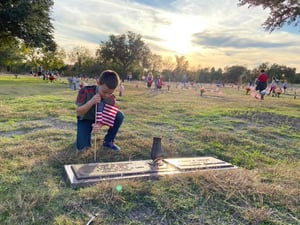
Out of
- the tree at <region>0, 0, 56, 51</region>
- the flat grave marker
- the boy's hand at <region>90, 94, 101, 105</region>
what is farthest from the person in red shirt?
the tree at <region>0, 0, 56, 51</region>

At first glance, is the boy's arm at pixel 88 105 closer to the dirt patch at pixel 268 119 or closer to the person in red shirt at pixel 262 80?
the dirt patch at pixel 268 119

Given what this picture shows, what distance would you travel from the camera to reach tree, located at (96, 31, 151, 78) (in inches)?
2060

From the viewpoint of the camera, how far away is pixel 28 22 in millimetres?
17797

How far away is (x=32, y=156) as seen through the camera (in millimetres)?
3111

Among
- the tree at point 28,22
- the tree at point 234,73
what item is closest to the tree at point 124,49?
the tree at point 234,73

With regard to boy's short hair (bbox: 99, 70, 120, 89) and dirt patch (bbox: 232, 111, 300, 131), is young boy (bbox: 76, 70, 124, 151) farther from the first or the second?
dirt patch (bbox: 232, 111, 300, 131)

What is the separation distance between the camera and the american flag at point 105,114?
10.3ft

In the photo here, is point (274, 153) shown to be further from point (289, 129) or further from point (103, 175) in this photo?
point (103, 175)

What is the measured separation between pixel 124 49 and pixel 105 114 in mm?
51400

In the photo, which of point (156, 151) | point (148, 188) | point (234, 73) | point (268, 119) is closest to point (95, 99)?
point (156, 151)

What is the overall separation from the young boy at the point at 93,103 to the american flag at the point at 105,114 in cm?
6

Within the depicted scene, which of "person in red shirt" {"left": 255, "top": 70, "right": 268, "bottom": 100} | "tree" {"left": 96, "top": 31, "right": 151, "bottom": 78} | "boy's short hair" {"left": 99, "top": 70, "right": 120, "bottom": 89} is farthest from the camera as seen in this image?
"tree" {"left": 96, "top": 31, "right": 151, "bottom": 78}

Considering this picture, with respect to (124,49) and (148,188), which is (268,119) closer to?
(148,188)

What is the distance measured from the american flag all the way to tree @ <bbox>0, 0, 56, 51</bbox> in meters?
17.0
